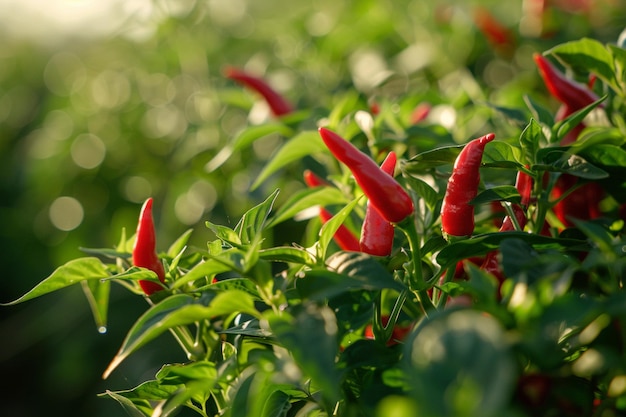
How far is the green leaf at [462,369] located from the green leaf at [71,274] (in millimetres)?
473

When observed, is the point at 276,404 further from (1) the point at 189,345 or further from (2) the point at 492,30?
(2) the point at 492,30

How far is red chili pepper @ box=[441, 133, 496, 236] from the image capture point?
85 cm

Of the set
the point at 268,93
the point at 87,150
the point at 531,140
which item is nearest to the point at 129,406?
the point at 531,140

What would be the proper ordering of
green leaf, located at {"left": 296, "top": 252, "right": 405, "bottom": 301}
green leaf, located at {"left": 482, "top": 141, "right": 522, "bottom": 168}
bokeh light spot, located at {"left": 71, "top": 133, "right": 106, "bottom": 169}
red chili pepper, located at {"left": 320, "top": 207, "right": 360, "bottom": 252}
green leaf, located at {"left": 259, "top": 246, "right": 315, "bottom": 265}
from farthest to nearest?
bokeh light spot, located at {"left": 71, "top": 133, "right": 106, "bottom": 169}
red chili pepper, located at {"left": 320, "top": 207, "right": 360, "bottom": 252}
green leaf, located at {"left": 482, "top": 141, "right": 522, "bottom": 168}
green leaf, located at {"left": 259, "top": 246, "right": 315, "bottom": 265}
green leaf, located at {"left": 296, "top": 252, "right": 405, "bottom": 301}

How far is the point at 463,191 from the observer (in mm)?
868

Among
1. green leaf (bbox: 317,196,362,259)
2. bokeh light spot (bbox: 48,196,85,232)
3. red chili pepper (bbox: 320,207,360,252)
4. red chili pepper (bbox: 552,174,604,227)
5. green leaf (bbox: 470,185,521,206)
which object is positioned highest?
green leaf (bbox: 317,196,362,259)

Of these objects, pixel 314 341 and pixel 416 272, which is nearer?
pixel 314 341

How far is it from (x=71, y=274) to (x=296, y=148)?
15.8 inches

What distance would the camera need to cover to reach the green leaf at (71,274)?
34.4 inches

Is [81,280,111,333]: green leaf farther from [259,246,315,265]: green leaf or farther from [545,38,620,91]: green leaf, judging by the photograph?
[545,38,620,91]: green leaf

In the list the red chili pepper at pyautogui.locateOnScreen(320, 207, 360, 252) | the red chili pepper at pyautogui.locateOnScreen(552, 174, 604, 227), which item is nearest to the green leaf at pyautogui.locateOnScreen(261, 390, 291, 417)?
the red chili pepper at pyautogui.locateOnScreen(320, 207, 360, 252)

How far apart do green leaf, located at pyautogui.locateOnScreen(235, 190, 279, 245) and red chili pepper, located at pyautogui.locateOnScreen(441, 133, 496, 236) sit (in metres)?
0.20

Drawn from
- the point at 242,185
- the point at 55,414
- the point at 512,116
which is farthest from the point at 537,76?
the point at 55,414

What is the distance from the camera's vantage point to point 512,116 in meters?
1.11
